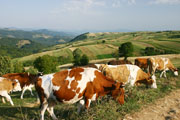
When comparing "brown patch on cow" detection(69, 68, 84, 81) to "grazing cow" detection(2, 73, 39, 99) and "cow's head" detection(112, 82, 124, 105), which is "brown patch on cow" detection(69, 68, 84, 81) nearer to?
"cow's head" detection(112, 82, 124, 105)

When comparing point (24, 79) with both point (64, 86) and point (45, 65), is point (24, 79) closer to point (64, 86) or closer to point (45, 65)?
point (64, 86)

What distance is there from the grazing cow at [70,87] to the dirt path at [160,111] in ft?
6.57

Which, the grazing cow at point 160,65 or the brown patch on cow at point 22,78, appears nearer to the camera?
the brown patch on cow at point 22,78

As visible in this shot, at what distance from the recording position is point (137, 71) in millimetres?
11266

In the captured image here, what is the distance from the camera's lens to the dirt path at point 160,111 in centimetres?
710

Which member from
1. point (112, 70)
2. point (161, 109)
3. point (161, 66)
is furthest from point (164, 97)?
point (161, 66)

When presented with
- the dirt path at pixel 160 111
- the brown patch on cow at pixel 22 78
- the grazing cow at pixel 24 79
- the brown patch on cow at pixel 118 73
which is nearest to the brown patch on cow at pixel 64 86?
the dirt path at pixel 160 111

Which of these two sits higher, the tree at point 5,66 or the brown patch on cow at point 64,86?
the brown patch on cow at point 64,86

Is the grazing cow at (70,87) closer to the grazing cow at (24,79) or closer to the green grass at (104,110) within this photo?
the green grass at (104,110)

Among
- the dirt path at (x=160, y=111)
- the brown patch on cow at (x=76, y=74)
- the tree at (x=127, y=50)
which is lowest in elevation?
the tree at (x=127, y=50)

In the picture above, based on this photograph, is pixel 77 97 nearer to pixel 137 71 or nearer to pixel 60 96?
pixel 60 96

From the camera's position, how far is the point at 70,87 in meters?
6.68

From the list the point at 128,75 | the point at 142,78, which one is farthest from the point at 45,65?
the point at 142,78

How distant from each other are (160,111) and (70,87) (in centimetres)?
482
